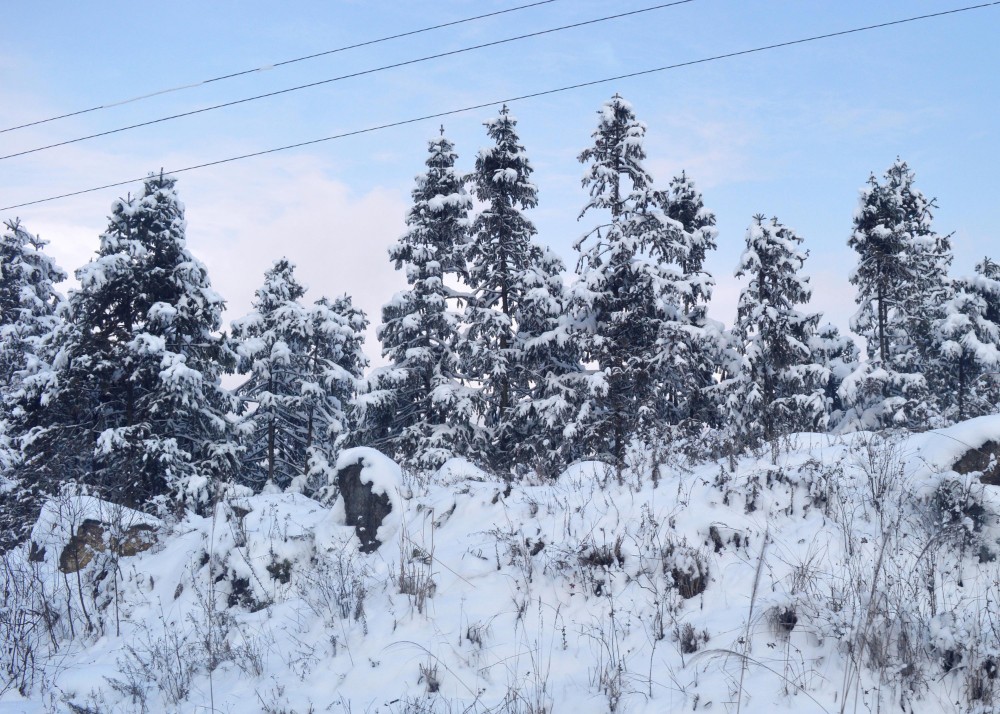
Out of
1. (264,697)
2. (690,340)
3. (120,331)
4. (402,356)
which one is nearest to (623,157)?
(690,340)

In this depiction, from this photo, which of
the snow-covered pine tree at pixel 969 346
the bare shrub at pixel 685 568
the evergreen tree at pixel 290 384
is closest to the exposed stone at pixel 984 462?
the bare shrub at pixel 685 568

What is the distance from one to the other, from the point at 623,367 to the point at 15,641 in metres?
16.7

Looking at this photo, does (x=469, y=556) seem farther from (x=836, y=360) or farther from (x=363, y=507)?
(x=836, y=360)

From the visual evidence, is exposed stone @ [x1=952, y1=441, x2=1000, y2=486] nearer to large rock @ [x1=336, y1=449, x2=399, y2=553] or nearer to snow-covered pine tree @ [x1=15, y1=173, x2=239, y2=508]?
large rock @ [x1=336, y1=449, x2=399, y2=553]

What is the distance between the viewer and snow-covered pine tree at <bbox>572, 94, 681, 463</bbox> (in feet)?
67.6

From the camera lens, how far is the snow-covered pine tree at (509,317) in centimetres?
2258

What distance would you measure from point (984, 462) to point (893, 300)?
850 inches

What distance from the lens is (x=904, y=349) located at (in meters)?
30.3

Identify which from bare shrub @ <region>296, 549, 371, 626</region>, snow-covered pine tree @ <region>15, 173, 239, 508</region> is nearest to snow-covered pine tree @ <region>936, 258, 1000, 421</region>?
bare shrub @ <region>296, 549, 371, 626</region>

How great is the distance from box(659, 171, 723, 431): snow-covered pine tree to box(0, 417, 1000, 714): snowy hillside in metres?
12.6

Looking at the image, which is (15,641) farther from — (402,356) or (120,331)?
(402,356)

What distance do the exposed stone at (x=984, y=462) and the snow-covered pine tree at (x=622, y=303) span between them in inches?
528

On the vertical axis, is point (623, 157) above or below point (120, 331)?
above

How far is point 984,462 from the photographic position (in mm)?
6379
